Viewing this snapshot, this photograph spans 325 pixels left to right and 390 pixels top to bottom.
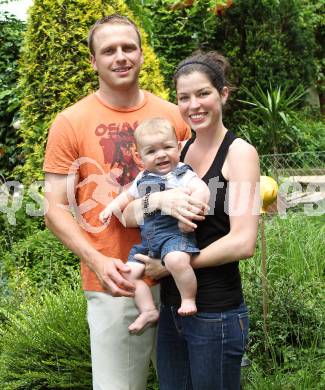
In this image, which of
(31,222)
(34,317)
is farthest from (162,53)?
(34,317)

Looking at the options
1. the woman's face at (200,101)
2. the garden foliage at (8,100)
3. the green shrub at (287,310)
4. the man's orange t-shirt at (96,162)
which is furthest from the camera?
the garden foliage at (8,100)

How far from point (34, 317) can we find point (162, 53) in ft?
22.2

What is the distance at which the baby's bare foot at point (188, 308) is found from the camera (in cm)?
261

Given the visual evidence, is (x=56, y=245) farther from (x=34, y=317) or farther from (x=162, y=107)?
(x=162, y=107)

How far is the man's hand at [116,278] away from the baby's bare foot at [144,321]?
0.11 m

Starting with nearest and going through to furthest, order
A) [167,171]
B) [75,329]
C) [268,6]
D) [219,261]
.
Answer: [219,261] → [167,171] → [75,329] → [268,6]

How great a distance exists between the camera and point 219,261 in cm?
262

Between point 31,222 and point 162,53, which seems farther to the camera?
point 162,53

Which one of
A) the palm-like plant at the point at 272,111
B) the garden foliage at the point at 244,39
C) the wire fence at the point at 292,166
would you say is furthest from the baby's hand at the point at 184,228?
the palm-like plant at the point at 272,111

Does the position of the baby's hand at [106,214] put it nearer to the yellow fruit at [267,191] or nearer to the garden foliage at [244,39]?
the yellow fruit at [267,191]

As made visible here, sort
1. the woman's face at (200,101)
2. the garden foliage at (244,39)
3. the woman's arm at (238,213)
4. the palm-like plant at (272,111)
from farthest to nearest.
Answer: the palm-like plant at (272,111)
the garden foliage at (244,39)
the woman's face at (200,101)
the woman's arm at (238,213)

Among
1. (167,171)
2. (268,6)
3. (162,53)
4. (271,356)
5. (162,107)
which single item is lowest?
(271,356)

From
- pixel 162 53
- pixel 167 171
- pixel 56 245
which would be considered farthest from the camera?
pixel 162 53

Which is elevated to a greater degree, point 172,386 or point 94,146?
Result: point 94,146
